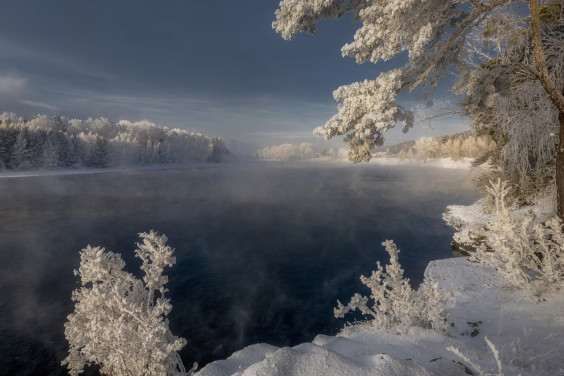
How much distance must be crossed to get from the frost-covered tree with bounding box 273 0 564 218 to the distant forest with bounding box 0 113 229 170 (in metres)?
86.1

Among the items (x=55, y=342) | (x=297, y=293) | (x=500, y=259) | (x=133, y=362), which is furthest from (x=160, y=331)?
(x=297, y=293)

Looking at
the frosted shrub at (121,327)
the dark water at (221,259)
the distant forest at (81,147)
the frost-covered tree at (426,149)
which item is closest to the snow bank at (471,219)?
the dark water at (221,259)

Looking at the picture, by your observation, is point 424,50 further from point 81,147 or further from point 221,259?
point 81,147

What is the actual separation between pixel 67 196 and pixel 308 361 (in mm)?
46863

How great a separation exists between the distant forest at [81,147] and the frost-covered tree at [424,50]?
86.1 meters

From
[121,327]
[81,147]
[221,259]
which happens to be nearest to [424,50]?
[121,327]

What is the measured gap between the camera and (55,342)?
867cm

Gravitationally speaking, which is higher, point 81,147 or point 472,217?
point 81,147

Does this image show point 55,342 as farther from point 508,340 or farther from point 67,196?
point 67,196

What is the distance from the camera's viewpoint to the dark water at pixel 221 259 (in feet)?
30.0

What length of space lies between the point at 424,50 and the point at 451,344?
6914 millimetres

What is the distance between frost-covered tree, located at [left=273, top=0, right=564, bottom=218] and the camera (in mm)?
6535

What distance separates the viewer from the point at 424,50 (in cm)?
721

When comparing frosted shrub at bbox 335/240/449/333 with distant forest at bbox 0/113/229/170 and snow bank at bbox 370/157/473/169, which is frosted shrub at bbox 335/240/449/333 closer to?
distant forest at bbox 0/113/229/170
